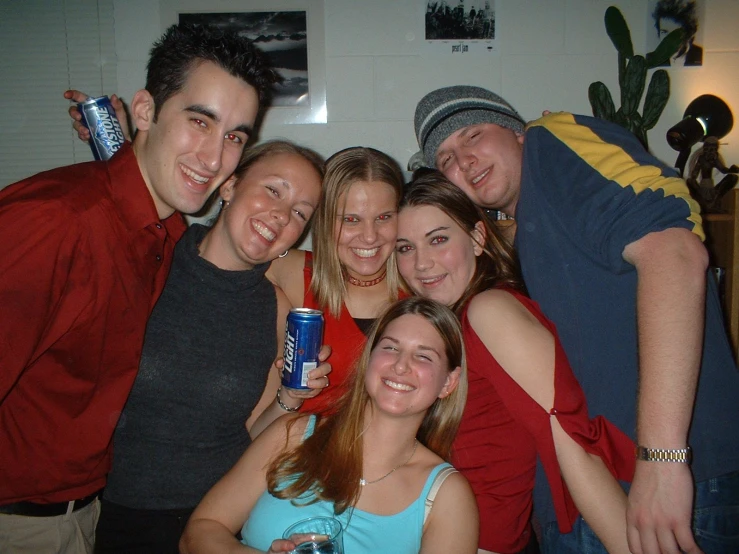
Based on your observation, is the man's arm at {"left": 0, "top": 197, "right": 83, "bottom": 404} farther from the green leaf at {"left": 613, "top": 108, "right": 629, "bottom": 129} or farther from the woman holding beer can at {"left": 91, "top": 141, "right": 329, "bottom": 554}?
the green leaf at {"left": 613, "top": 108, "right": 629, "bottom": 129}

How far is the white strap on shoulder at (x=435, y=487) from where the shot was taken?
44.9 inches

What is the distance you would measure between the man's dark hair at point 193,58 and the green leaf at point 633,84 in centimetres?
175

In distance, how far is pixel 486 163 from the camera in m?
1.42

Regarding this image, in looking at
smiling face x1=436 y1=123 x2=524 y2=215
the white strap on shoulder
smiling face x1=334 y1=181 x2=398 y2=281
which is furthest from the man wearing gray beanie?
smiling face x1=334 y1=181 x2=398 y2=281

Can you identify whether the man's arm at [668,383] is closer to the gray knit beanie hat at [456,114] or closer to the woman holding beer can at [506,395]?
the woman holding beer can at [506,395]

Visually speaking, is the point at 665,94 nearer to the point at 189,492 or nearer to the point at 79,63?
the point at 189,492

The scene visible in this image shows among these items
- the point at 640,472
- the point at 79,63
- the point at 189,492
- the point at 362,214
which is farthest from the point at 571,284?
the point at 79,63

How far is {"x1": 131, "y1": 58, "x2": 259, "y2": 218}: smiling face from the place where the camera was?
1.13 meters

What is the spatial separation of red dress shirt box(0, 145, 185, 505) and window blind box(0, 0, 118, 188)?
5.62 ft

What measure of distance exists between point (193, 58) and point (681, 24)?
2.53m

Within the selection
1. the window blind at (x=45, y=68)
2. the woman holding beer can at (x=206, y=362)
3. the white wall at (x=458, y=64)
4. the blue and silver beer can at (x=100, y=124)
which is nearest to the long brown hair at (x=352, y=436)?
the woman holding beer can at (x=206, y=362)

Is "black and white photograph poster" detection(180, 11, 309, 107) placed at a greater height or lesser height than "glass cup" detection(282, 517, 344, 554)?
greater

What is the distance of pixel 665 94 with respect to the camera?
2.18 meters

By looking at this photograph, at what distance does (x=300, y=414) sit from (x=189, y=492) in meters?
0.38
